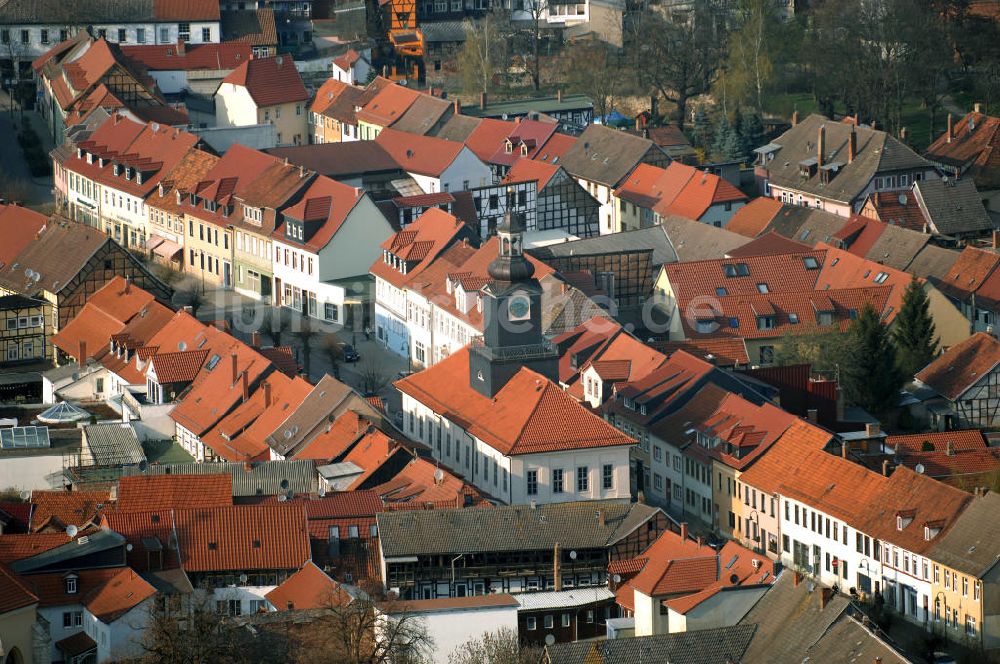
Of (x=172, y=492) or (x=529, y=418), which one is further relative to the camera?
(x=529, y=418)

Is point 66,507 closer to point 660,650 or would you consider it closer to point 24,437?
point 24,437

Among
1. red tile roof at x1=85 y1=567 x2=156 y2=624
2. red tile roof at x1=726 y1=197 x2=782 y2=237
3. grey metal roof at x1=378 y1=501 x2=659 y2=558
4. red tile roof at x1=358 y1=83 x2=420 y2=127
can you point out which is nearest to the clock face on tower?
grey metal roof at x1=378 y1=501 x2=659 y2=558

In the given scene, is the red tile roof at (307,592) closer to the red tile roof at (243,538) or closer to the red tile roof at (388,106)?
the red tile roof at (243,538)

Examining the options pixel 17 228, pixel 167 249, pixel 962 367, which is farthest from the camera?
pixel 167 249

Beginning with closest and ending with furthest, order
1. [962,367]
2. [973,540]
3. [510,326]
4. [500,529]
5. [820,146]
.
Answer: [973,540] < [500,529] < [510,326] < [962,367] < [820,146]

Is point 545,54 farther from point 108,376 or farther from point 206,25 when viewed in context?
point 108,376

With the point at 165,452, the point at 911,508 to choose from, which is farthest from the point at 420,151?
the point at 911,508
